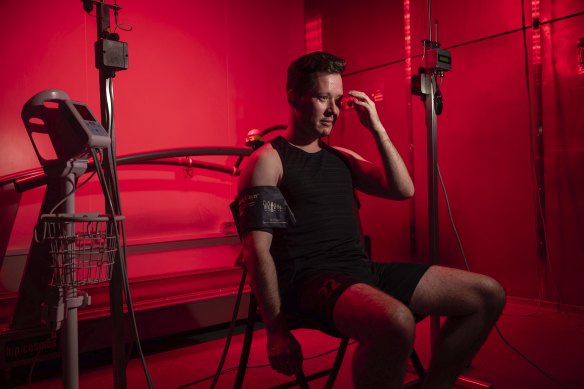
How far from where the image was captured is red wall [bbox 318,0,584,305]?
3.43 meters

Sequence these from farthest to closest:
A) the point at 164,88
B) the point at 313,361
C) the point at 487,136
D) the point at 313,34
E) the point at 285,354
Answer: the point at 313,34 → the point at 164,88 → the point at 487,136 → the point at 313,361 → the point at 285,354

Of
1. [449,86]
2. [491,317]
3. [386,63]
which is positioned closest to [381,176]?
[491,317]

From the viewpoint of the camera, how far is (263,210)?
1535 mm

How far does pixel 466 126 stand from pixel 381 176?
→ 2413 millimetres

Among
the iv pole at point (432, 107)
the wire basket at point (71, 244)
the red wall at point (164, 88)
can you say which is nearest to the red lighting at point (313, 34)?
the red wall at point (164, 88)

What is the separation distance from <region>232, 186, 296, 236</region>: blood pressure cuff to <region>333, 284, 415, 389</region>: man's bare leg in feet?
1.24

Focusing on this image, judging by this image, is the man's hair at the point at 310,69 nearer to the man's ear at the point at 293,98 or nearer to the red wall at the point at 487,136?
the man's ear at the point at 293,98

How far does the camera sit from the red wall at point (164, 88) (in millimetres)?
3428

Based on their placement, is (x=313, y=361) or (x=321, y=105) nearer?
(x=321, y=105)

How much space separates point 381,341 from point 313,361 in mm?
1351

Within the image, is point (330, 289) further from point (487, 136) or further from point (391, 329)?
point (487, 136)

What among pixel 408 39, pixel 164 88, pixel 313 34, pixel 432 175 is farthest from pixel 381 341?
pixel 313 34

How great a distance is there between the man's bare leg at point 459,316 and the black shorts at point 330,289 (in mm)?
92

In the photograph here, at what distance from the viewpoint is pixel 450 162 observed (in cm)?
409
